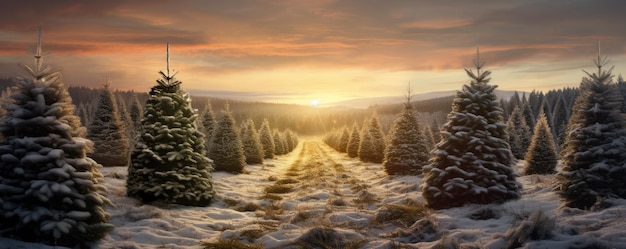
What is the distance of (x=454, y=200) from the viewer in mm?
13484

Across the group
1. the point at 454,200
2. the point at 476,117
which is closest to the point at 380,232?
the point at 454,200

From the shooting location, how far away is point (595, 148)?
1125cm

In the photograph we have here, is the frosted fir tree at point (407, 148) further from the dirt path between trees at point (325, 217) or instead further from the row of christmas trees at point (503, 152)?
the row of christmas trees at point (503, 152)

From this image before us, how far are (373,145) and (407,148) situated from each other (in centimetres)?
1443

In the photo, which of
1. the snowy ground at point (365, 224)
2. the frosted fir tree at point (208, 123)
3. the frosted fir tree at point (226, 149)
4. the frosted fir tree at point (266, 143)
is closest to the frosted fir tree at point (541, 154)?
the snowy ground at point (365, 224)

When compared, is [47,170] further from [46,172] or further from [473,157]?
[473,157]

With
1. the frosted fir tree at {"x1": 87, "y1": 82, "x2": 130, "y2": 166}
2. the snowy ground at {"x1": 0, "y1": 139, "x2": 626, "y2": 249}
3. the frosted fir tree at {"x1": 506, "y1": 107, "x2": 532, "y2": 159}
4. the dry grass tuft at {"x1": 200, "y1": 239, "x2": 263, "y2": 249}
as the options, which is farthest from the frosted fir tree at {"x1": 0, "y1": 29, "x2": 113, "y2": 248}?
the frosted fir tree at {"x1": 506, "y1": 107, "x2": 532, "y2": 159}

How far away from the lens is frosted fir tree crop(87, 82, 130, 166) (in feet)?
93.0

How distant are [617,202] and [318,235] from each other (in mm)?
7918

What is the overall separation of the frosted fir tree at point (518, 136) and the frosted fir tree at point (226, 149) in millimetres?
25930

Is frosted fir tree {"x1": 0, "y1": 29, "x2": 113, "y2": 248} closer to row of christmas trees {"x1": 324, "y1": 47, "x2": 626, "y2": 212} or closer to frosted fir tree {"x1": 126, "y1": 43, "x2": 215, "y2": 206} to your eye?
frosted fir tree {"x1": 126, "y1": 43, "x2": 215, "y2": 206}

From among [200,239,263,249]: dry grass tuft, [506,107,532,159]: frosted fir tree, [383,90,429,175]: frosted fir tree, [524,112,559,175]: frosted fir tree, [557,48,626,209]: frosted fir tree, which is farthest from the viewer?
[506,107,532,159]: frosted fir tree

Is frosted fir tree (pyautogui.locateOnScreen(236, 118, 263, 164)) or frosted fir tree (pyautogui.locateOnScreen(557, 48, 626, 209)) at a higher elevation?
frosted fir tree (pyautogui.locateOnScreen(557, 48, 626, 209))

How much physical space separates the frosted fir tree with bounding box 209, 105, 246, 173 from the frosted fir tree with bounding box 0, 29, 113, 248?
1776cm
